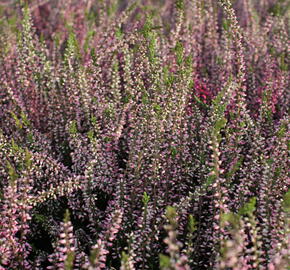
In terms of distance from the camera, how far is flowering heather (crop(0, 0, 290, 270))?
219 centimetres

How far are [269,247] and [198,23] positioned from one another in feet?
10.5

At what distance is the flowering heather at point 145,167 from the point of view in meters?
2.19

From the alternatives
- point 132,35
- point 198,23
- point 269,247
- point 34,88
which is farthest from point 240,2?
point 269,247

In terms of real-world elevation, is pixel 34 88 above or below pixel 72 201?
above

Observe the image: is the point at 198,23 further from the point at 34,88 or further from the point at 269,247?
the point at 269,247

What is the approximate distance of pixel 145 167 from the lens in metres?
2.92

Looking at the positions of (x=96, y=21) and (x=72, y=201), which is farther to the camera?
(x=96, y=21)

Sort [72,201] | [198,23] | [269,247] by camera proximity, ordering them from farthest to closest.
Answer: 1. [198,23]
2. [72,201]
3. [269,247]

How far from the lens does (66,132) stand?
11.4ft

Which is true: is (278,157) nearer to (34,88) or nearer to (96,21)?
(34,88)

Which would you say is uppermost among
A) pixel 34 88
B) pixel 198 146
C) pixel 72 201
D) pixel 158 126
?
pixel 34 88

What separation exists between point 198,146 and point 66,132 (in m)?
1.16

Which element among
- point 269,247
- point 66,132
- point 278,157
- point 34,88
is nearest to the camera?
point 269,247

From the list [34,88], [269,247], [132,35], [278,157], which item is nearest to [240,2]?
[132,35]
